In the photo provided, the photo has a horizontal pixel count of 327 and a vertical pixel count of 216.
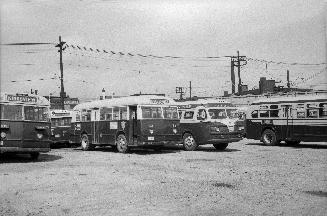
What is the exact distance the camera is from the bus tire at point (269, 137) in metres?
22.2

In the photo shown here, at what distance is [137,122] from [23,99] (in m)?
5.17

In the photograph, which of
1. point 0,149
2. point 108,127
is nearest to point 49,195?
point 0,149

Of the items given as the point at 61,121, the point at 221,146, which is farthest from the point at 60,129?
the point at 221,146

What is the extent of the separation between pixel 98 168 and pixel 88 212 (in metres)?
6.06

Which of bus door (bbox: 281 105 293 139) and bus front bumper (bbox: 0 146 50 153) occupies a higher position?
bus door (bbox: 281 105 293 139)

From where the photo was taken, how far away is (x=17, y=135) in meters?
15.0

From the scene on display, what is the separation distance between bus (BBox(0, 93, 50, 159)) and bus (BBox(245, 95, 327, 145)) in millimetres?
12493

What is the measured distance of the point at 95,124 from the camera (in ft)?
70.0

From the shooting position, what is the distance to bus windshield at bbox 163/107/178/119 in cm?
1897

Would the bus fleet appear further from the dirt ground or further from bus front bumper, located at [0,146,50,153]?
the dirt ground

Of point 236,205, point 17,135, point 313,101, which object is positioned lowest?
point 236,205

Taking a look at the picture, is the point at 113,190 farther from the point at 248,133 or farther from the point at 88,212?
the point at 248,133

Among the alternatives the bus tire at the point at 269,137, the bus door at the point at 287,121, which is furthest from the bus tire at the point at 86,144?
the bus door at the point at 287,121

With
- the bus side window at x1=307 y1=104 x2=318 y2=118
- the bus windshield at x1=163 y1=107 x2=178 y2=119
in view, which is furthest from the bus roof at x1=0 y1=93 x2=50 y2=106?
the bus side window at x1=307 y1=104 x2=318 y2=118
